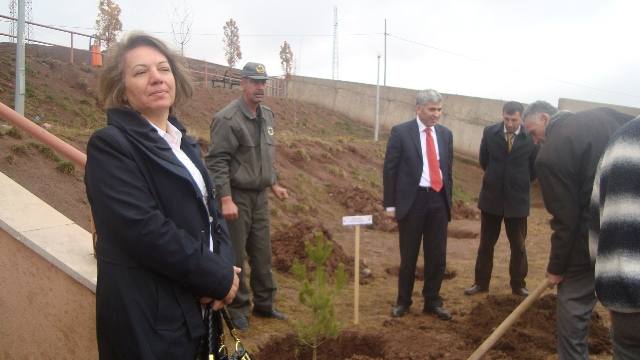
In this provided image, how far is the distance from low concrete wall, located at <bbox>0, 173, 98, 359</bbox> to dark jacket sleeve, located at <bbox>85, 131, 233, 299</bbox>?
1.00 meters

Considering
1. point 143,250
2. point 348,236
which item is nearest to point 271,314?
point 143,250

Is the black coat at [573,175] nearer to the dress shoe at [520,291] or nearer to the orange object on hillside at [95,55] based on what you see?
the dress shoe at [520,291]

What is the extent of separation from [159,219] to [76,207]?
4.60 m

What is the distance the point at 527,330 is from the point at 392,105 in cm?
1916

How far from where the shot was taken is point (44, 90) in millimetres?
13812

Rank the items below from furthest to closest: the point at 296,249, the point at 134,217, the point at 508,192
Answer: the point at 296,249, the point at 508,192, the point at 134,217

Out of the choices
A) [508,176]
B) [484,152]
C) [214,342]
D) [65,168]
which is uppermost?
[484,152]

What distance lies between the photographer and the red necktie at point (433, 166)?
5051 mm

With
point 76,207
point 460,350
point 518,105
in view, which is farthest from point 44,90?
point 460,350

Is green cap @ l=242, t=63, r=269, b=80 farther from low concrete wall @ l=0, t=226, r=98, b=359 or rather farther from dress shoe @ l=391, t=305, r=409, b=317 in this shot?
dress shoe @ l=391, t=305, r=409, b=317

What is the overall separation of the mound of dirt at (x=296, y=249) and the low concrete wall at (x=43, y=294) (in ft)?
12.5

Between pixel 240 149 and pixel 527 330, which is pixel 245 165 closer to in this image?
pixel 240 149

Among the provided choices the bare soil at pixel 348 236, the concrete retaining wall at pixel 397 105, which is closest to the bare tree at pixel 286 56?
the concrete retaining wall at pixel 397 105

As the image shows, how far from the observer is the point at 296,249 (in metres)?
7.03
